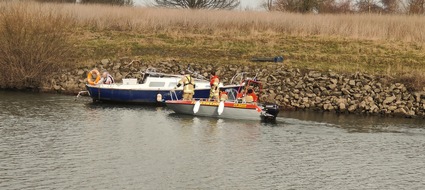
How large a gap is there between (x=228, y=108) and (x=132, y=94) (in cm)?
632

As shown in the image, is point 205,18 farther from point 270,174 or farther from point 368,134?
point 270,174

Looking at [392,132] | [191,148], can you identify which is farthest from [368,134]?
[191,148]

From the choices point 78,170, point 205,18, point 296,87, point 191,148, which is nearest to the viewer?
point 78,170

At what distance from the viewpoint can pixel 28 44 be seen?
42.9 m

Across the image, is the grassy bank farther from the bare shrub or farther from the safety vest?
the safety vest

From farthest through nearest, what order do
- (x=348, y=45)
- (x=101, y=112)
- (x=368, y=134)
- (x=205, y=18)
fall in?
(x=205, y=18) → (x=348, y=45) → (x=101, y=112) → (x=368, y=134)

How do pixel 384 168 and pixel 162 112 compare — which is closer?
pixel 384 168

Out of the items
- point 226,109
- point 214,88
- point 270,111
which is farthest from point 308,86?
point 226,109

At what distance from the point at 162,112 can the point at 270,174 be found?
13741 mm

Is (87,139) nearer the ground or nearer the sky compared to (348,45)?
nearer the ground

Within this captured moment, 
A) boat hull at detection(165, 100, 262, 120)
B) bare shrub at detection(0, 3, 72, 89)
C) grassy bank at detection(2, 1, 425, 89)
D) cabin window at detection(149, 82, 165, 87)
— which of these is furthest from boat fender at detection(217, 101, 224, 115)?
bare shrub at detection(0, 3, 72, 89)

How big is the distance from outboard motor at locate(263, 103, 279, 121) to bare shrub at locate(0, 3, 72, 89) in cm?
1464

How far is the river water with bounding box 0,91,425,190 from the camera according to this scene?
23797 millimetres

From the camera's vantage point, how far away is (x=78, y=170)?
2417 cm
